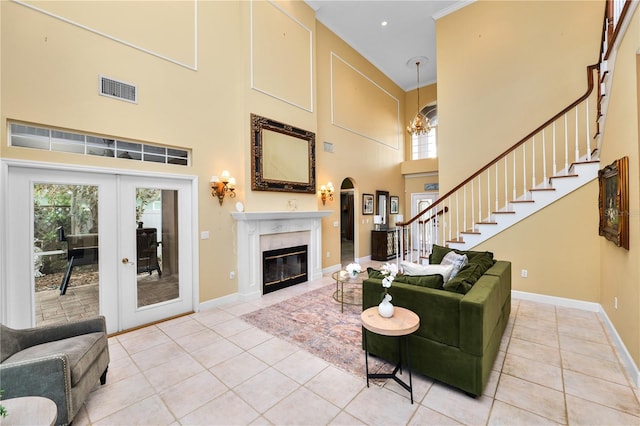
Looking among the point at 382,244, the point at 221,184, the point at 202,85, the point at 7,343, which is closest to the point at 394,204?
the point at 382,244

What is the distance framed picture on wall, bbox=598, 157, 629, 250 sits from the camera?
263 centimetres

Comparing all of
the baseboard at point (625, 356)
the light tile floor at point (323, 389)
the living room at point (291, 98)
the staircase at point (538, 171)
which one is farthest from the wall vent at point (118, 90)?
the baseboard at point (625, 356)

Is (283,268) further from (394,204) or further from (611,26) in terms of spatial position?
(611,26)

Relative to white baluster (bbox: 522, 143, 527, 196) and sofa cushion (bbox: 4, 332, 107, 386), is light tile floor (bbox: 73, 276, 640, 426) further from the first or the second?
white baluster (bbox: 522, 143, 527, 196)

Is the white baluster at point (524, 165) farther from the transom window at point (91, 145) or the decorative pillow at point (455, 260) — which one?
the transom window at point (91, 145)

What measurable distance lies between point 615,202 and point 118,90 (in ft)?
19.8

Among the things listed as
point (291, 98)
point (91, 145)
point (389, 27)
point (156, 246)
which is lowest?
point (156, 246)

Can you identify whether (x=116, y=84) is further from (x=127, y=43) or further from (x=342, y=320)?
(x=342, y=320)

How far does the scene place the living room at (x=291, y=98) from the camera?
9.39 ft

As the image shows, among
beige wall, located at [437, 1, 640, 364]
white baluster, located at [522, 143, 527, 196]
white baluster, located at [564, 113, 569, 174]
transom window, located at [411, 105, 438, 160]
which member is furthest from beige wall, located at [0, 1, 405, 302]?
white baluster, located at [564, 113, 569, 174]

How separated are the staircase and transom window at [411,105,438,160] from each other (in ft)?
13.6

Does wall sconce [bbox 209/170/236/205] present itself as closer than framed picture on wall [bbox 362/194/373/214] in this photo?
Yes

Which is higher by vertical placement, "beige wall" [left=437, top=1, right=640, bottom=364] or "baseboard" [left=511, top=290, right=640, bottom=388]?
"beige wall" [left=437, top=1, right=640, bottom=364]

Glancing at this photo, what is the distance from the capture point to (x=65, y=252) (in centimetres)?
311
